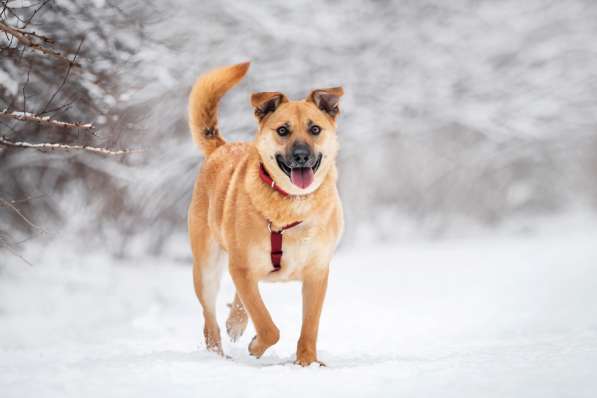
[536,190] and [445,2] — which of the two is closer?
[445,2]

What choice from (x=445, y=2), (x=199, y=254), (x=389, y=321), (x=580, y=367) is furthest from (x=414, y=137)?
(x=580, y=367)

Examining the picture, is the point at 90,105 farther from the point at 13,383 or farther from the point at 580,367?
the point at 580,367

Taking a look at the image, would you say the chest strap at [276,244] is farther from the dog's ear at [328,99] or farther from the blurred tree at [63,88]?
the blurred tree at [63,88]

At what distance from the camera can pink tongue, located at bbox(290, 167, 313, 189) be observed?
4.00 meters

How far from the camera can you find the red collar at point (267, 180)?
415 centimetres

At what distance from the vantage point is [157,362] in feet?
12.7

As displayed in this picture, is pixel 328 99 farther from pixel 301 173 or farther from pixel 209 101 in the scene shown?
pixel 209 101

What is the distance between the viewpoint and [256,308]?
413 centimetres

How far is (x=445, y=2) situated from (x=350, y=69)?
2.13 meters

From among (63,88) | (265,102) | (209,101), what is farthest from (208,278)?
(63,88)

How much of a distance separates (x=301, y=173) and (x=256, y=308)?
92 centimetres

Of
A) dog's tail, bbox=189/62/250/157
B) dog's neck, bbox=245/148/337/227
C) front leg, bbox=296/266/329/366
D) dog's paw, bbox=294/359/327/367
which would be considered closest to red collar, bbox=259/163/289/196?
dog's neck, bbox=245/148/337/227

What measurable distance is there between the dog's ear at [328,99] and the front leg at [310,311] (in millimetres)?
1078

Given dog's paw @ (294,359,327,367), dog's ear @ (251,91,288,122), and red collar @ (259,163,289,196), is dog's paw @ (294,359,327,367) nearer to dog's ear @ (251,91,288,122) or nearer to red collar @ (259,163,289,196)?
red collar @ (259,163,289,196)
